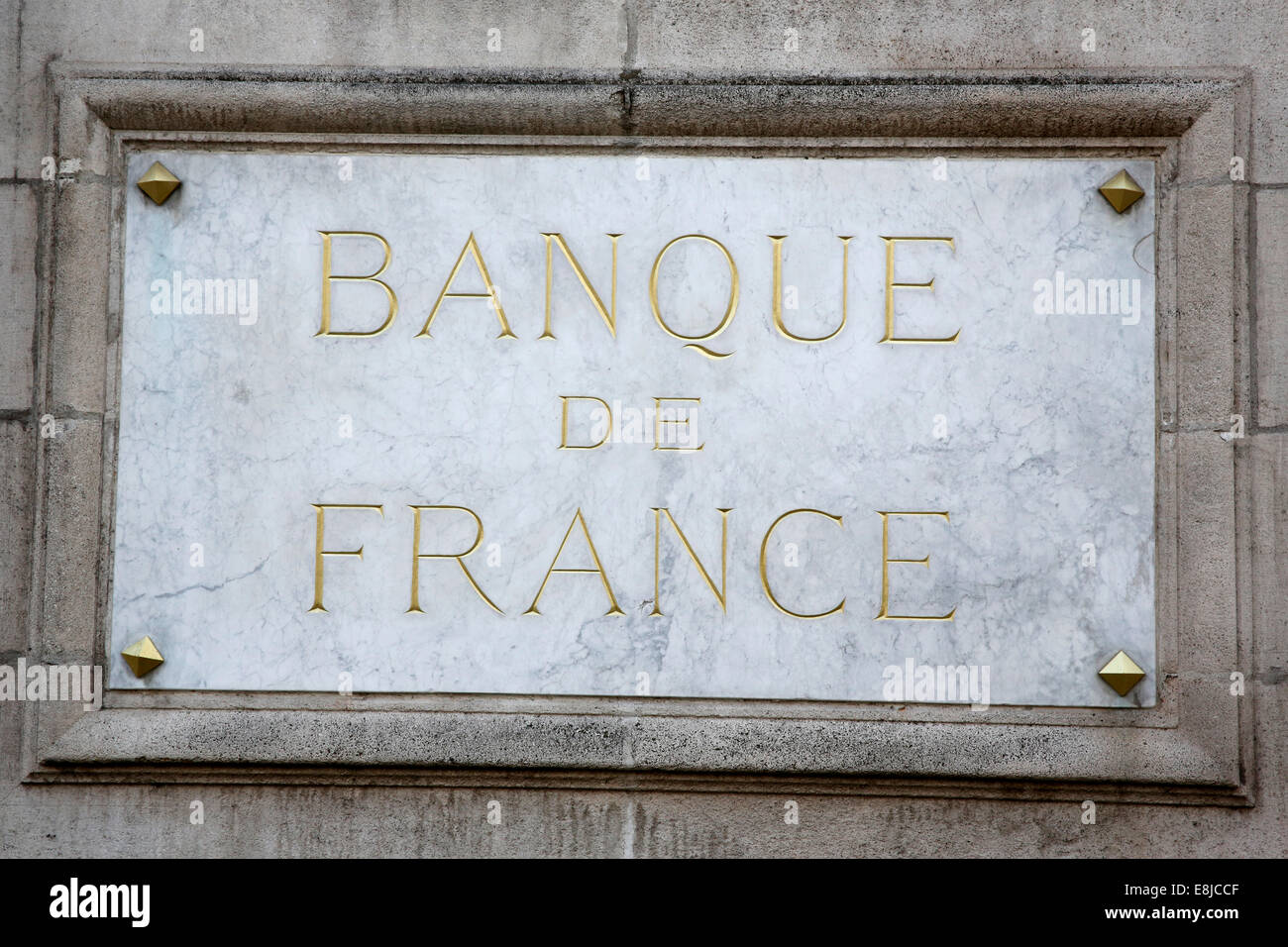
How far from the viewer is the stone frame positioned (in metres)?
4.29

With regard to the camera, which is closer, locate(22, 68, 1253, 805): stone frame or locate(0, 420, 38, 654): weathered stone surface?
locate(22, 68, 1253, 805): stone frame

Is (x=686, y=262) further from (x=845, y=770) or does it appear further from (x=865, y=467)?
(x=845, y=770)

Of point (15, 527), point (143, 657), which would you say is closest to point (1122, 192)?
point (143, 657)

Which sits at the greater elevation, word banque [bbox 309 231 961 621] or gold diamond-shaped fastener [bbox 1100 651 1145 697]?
word banque [bbox 309 231 961 621]

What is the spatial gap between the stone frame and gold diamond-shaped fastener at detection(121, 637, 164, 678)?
4.6 inches

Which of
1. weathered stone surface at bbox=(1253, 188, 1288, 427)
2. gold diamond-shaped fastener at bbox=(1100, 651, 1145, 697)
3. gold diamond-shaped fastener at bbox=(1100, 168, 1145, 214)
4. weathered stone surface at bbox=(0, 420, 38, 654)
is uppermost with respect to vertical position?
gold diamond-shaped fastener at bbox=(1100, 168, 1145, 214)

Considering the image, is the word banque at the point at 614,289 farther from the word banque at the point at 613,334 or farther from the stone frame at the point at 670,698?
the stone frame at the point at 670,698

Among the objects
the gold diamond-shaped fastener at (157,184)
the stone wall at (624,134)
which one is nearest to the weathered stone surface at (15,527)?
the stone wall at (624,134)

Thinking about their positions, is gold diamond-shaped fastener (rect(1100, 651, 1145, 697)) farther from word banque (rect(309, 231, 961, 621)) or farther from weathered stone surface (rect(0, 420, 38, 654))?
weathered stone surface (rect(0, 420, 38, 654))

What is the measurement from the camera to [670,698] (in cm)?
439

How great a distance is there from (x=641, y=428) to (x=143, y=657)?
196cm

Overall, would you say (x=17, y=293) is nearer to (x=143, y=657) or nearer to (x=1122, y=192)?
(x=143, y=657)

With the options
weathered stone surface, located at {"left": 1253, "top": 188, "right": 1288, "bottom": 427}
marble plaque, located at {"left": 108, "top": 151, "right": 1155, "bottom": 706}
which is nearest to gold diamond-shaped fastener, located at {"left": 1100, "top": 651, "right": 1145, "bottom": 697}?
marble plaque, located at {"left": 108, "top": 151, "right": 1155, "bottom": 706}

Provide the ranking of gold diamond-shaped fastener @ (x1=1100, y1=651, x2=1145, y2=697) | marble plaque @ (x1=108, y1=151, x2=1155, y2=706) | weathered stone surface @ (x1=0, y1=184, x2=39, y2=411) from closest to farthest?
gold diamond-shaped fastener @ (x1=1100, y1=651, x2=1145, y2=697), marble plaque @ (x1=108, y1=151, x2=1155, y2=706), weathered stone surface @ (x1=0, y1=184, x2=39, y2=411)
